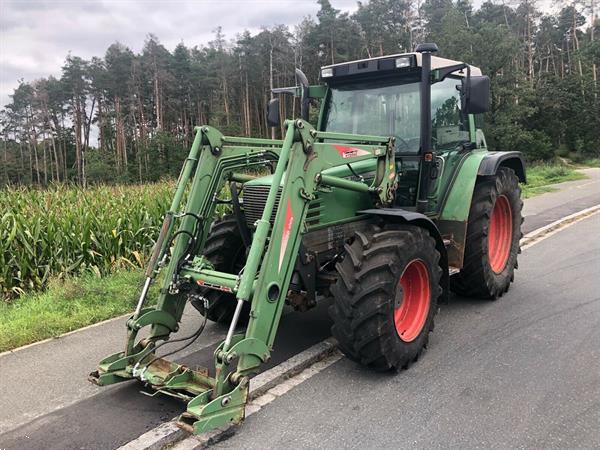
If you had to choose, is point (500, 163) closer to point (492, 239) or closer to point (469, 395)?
point (492, 239)

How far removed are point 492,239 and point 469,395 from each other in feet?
10.1

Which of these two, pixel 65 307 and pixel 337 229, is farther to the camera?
pixel 65 307

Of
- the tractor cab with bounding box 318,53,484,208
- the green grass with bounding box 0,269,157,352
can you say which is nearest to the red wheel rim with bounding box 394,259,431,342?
the tractor cab with bounding box 318,53,484,208

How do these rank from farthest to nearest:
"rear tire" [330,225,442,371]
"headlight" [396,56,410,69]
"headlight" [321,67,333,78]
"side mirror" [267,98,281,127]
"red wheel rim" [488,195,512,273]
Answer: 1. "red wheel rim" [488,195,512,273]
2. "side mirror" [267,98,281,127]
3. "headlight" [321,67,333,78]
4. "headlight" [396,56,410,69]
5. "rear tire" [330,225,442,371]

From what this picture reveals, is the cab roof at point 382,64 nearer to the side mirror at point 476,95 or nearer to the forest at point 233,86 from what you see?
the side mirror at point 476,95

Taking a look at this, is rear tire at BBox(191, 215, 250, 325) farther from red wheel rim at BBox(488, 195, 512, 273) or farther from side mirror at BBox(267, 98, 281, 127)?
red wheel rim at BBox(488, 195, 512, 273)

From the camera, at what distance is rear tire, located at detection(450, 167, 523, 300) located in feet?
18.4

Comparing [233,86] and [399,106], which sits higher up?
[233,86]

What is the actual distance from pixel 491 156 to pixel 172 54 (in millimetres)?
60225

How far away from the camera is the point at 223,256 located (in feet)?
16.1

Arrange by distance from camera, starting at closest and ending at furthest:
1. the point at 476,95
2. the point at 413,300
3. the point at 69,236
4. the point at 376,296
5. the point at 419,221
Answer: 1. the point at 376,296
2. the point at 419,221
3. the point at 413,300
4. the point at 476,95
5. the point at 69,236

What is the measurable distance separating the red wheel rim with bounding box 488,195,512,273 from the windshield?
120 cm

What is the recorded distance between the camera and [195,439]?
10.8 feet

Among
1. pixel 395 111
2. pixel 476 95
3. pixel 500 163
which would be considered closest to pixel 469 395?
pixel 476 95
